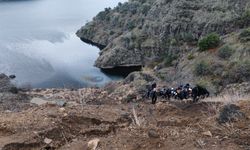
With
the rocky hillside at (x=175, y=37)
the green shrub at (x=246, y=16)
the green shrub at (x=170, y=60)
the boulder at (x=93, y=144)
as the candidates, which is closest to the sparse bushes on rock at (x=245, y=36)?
the rocky hillside at (x=175, y=37)

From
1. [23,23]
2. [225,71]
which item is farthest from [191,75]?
[23,23]

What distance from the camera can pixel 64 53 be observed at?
257 feet

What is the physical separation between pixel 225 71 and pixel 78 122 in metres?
31.7

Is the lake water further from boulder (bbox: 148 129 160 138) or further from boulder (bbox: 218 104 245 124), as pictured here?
boulder (bbox: 148 129 160 138)

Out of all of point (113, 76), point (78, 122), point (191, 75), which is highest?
point (78, 122)

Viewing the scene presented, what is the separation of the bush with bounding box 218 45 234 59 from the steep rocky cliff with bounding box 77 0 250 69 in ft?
53.6

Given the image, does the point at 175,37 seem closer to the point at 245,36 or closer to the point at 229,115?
the point at 245,36

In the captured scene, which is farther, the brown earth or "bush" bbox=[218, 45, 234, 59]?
"bush" bbox=[218, 45, 234, 59]

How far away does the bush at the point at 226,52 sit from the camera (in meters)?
44.8

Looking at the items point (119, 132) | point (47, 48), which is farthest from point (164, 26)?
point (119, 132)

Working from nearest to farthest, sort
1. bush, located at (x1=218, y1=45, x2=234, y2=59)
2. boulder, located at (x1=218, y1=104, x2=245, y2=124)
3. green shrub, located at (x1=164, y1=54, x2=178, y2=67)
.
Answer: boulder, located at (x1=218, y1=104, x2=245, y2=124)
bush, located at (x1=218, y1=45, x2=234, y2=59)
green shrub, located at (x1=164, y1=54, x2=178, y2=67)

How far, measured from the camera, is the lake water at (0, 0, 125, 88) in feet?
210

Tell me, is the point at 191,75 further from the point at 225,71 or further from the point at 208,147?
the point at 208,147

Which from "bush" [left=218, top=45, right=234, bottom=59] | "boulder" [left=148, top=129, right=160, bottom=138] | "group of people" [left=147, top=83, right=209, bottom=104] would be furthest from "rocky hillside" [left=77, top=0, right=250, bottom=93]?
"boulder" [left=148, top=129, right=160, bottom=138]
